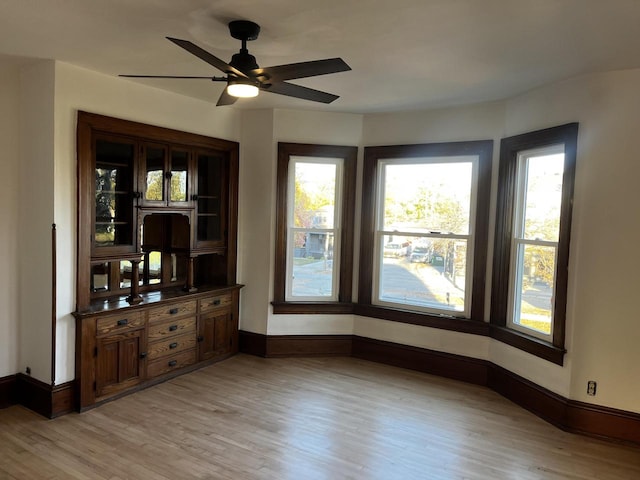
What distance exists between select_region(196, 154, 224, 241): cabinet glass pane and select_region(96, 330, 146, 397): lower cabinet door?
1.23m

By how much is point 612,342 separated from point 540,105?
6.44 feet

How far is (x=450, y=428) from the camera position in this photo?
3.35 meters

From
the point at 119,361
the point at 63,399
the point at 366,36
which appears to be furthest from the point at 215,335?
the point at 366,36

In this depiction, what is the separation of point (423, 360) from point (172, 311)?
8.40 feet

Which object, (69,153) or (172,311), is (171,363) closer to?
(172,311)

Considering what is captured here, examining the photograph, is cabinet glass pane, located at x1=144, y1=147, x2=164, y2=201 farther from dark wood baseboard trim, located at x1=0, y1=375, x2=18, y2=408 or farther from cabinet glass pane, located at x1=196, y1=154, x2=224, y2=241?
dark wood baseboard trim, located at x1=0, y1=375, x2=18, y2=408

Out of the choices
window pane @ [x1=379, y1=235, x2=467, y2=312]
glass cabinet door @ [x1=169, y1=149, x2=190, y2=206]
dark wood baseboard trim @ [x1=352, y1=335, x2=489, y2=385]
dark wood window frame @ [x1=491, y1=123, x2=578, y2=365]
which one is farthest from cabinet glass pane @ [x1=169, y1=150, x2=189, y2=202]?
dark wood window frame @ [x1=491, y1=123, x2=578, y2=365]

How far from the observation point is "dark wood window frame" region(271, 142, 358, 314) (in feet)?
15.5

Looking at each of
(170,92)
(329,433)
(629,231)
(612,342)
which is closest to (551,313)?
(612,342)

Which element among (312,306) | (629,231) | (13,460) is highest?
(629,231)

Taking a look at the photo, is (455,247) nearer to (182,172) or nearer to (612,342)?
(612,342)

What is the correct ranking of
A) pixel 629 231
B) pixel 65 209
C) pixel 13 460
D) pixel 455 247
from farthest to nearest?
1. pixel 455 247
2. pixel 65 209
3. pixel 629 231
4. pixel 13 460

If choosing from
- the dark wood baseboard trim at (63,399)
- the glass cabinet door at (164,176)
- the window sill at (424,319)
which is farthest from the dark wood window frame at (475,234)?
the dark wood baseboard trim at (63,399)

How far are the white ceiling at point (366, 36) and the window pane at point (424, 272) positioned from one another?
5.27ft
